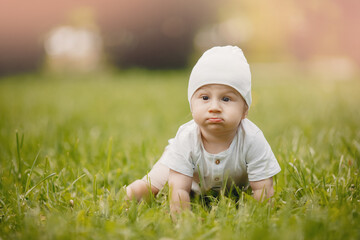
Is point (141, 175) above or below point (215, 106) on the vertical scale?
below

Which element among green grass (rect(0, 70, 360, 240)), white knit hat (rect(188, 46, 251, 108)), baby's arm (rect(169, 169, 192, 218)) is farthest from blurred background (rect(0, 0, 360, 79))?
baby's arm (rect(169, 169, 192, 218))

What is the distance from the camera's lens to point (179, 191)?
2.05 metres

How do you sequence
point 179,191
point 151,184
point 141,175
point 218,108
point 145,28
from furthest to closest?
point 145,28 → point 141,175 → point 151,184 → point 179,191 → point 218,108

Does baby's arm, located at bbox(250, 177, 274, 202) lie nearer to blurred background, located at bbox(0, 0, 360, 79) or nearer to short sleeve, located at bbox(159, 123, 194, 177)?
short sleeve, located at bbox(159, 123, 194, 177)

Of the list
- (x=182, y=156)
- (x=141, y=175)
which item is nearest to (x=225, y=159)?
(x=182, y=156)

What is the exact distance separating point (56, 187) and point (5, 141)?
1537 mm

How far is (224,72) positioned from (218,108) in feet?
0.59

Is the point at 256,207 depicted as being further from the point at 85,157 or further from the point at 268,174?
the point at 85,157

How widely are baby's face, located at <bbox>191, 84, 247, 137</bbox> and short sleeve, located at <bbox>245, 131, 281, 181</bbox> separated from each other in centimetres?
16

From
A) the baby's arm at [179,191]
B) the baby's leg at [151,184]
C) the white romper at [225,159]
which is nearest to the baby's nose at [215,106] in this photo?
the white romper at [225,159]

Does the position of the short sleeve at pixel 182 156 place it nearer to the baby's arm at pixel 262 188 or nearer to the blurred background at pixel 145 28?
the baby's arm at pixel 262 188

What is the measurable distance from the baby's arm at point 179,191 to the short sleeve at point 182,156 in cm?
3

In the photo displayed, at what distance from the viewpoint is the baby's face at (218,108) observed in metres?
1.97

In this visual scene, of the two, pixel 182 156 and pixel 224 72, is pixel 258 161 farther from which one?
pixel 224 72
